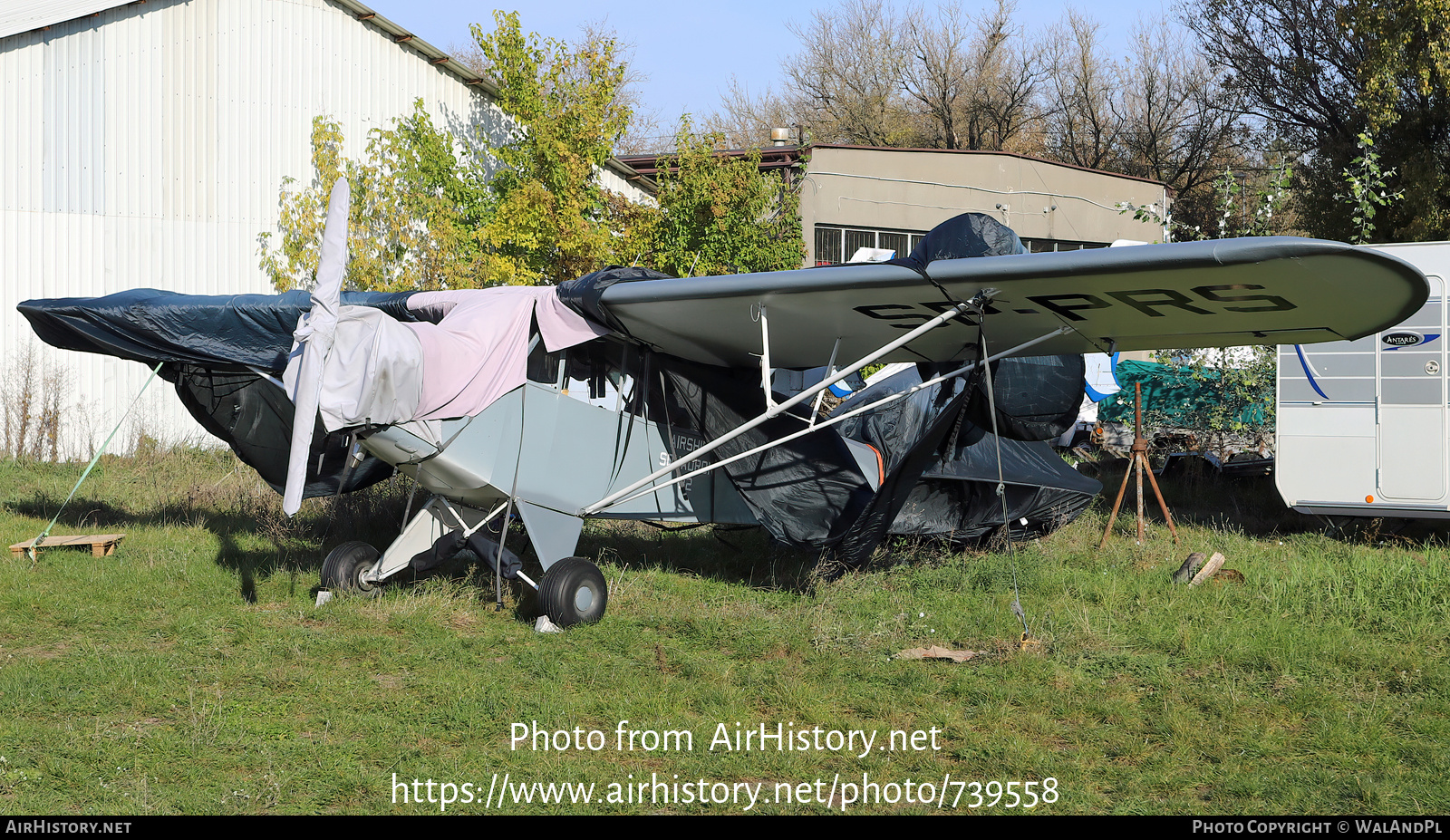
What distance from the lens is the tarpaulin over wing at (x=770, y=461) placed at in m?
8.09

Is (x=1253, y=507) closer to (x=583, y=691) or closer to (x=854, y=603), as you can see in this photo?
(x=854, y=603)

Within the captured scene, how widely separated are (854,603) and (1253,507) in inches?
254

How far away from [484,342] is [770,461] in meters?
2.59

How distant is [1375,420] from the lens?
380 inches

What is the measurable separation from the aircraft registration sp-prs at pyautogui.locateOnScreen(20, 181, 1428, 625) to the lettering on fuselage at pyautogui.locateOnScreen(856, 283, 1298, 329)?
23 mm

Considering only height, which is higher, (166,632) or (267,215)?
(267,215)

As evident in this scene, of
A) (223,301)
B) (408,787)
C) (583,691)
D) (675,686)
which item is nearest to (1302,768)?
(675,686)

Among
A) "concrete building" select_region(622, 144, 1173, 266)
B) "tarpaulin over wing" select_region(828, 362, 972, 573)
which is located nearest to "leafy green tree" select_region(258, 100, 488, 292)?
"concrete building" select_region(622, 144, 1173, 266)

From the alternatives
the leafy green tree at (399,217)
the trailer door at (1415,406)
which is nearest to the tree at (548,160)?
the leafy green tree at (399,217)

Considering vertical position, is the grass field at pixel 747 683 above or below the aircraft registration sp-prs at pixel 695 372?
below

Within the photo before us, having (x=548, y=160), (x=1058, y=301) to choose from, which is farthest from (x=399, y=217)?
(x=1058, y=301)

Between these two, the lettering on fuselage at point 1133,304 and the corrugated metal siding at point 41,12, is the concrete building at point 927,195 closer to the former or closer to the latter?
the corrugated metal siding at point 41,12

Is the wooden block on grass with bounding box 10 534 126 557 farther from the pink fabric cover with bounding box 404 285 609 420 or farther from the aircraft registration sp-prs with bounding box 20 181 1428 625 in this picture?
the pink fabric cover with bounding box 404 285 609 420

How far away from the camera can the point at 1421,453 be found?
31.0ft
